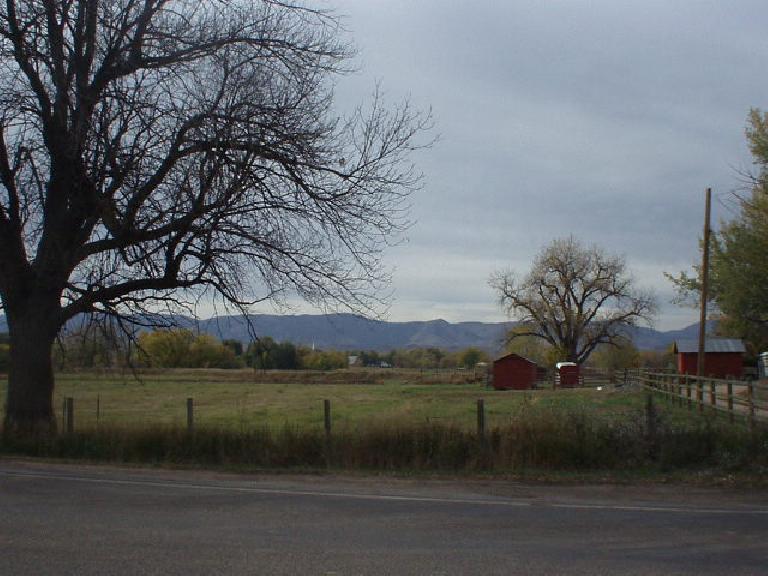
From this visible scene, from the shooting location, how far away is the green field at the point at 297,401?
67.9ft

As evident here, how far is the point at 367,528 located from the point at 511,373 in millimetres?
63584

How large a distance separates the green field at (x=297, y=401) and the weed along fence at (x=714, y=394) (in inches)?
66.8

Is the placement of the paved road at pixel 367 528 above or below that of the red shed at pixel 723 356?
below

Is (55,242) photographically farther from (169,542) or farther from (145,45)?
(169,542)

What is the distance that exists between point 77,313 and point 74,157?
3.98m

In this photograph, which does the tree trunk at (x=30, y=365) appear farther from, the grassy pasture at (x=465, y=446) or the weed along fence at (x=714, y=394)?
the weed along fence at (x=714, y=394)

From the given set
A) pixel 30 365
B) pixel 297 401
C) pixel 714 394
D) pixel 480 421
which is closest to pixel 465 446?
pixel 480 421

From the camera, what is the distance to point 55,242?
17672 millimetres

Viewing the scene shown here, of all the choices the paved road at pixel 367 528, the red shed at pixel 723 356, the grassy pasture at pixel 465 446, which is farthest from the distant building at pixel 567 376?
the paved road at pixel 367 528

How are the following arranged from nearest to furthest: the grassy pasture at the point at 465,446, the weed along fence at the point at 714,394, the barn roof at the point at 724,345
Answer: the grassy pasture at the point at 465,446 → the weed along fence at the point at 714,394 → the barn roof at the point at 724,345

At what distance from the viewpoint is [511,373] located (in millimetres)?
71688

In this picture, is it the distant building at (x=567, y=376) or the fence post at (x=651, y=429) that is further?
the distant building at (x=567, y=376)

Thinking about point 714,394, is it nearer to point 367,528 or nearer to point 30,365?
point 367,528

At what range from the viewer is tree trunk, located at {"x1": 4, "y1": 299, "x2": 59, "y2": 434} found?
18375 millimetres
